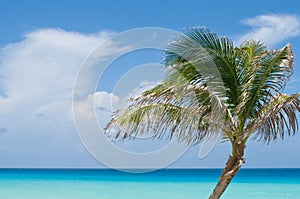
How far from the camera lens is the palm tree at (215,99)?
716 cm

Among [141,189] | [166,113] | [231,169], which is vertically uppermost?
[166,113]

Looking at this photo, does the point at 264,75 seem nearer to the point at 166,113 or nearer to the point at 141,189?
the point at 166,113

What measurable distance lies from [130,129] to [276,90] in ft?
8.00

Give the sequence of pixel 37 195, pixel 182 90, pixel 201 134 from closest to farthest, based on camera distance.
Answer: pixel 182 90 → pixel 201 134 → pixel 37 195

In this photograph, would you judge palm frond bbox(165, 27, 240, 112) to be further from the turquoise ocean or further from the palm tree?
the turquoise ocean

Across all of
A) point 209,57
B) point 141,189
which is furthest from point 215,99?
point 141,189

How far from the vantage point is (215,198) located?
290 inches

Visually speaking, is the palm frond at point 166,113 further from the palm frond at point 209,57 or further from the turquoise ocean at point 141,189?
the turquoise ocean at point 141,189

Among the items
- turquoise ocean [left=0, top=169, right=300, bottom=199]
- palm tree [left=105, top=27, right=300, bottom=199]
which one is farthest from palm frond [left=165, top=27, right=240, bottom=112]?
turquoise ocean [left=0, top=169, right=300, bottom=199]

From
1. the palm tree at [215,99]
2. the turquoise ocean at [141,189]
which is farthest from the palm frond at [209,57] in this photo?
the turquoise ocean at [141,189]

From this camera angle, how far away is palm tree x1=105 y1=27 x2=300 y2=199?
7.16 m

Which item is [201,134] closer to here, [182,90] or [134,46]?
[182,90]

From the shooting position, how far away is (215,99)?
7.18 m

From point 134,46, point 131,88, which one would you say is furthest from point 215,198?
point 134,46
